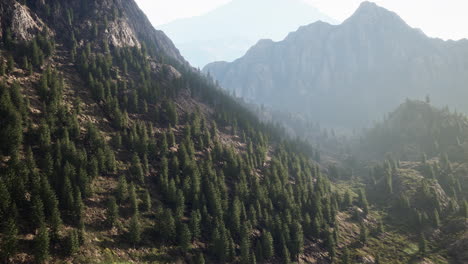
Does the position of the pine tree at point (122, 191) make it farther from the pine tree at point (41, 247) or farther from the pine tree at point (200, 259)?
the pine tree at point (41, 247)

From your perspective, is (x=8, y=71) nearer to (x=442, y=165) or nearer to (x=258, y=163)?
(x=258, y=163)

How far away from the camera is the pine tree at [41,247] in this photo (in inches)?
1967

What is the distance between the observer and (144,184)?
9244cm

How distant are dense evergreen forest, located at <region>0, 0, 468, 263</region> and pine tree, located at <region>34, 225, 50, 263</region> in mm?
198

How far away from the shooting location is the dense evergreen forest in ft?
208

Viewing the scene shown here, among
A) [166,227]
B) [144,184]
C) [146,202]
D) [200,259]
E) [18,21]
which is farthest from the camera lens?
[18,21]

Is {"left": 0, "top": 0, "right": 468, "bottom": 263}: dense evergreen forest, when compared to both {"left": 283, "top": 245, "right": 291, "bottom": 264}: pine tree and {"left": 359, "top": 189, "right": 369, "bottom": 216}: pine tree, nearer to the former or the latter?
{"left": 283, "top": 245, "right": 291, "bottom": 264}: pine tree

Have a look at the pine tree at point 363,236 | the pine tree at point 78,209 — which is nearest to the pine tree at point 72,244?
the pine tree at point 78,209

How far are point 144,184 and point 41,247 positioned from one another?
139 feet

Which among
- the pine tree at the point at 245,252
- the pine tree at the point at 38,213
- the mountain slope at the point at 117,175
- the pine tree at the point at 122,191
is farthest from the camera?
the pine tree at the point at 245,252

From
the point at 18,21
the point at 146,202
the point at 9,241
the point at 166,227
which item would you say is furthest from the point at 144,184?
the point at 18,21

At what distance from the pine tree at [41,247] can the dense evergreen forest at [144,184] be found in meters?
0.20

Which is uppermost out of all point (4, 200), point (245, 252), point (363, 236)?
point (4, 200)

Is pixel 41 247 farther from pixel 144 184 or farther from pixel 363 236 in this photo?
pixel 363 236
